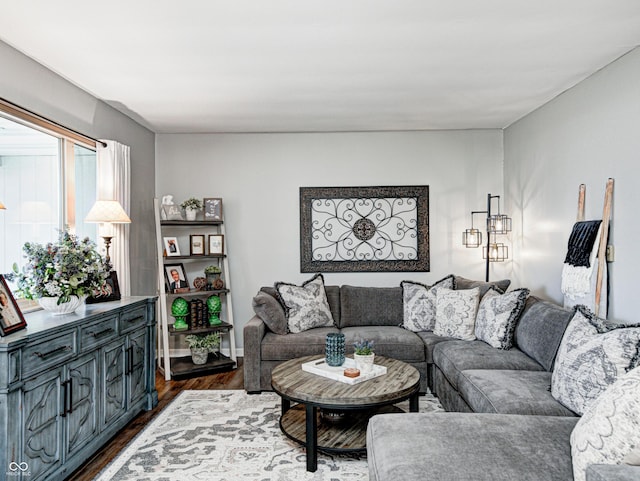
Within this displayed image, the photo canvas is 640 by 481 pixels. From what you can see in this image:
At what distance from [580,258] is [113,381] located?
3.49 m

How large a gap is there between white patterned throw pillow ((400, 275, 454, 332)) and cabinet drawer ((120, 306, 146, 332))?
2.40 metres

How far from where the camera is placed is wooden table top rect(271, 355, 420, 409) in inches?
105

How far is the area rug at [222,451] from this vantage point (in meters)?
2.64

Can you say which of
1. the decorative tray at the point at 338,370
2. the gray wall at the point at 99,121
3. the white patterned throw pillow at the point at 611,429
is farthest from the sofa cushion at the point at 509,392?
the gray wall at the point at 99,121

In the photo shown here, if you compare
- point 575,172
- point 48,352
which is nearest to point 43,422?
point 48,352

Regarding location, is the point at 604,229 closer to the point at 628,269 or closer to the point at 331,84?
the point at 628,269

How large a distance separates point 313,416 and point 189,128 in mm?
3564

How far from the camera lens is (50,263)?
2754 mm

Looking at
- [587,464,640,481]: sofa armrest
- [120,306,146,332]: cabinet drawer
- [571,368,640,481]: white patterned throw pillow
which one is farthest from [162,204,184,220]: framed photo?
[587,464,640,481]: sofa armrest

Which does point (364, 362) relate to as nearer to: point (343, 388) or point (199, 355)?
point (343, 388)

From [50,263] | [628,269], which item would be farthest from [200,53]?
[628,269]

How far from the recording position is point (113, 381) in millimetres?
3100

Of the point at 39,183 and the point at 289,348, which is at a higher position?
the point at 39,183

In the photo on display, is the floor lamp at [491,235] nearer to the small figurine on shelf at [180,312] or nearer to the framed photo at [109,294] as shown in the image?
the small figurine on shelf at [180,312]
